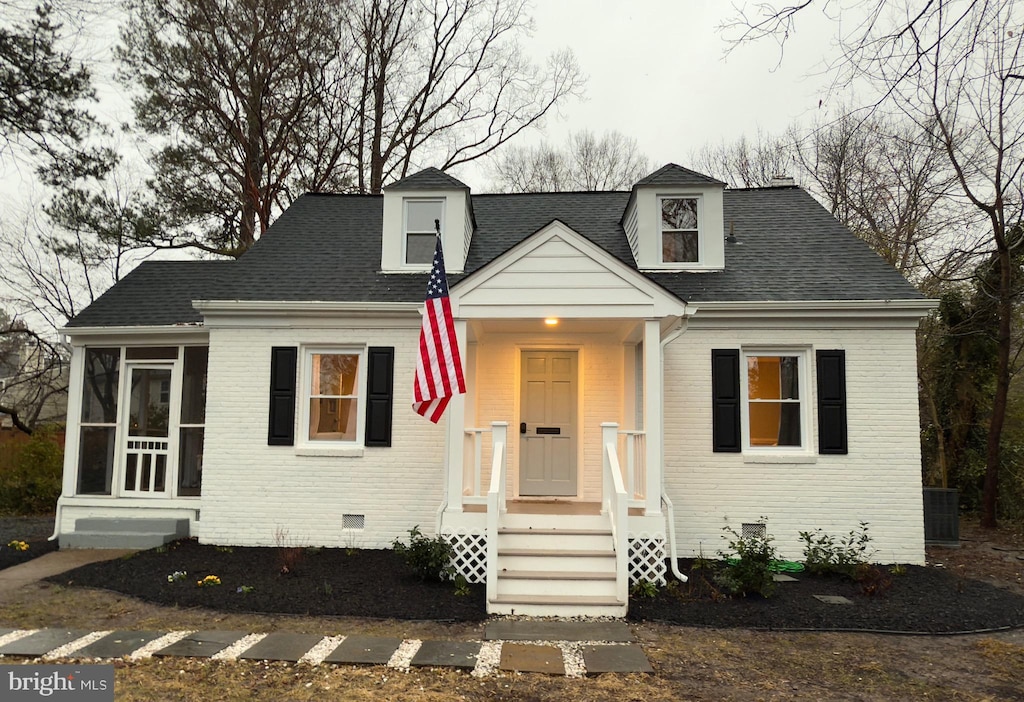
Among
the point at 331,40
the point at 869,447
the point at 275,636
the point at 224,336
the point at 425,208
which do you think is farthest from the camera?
the point at 331,40

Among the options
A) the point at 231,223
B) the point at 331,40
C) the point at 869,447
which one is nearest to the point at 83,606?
the point at 869,447

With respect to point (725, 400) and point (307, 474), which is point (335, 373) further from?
point (725, 400)

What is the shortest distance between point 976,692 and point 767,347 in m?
4.86

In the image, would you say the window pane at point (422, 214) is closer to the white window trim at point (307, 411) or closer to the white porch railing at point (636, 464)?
the white window trim at point (307, 411)

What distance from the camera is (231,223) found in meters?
17.0

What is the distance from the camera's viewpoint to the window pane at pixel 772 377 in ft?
28.3

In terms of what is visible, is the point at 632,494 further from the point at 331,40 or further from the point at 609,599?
the point at 331,40

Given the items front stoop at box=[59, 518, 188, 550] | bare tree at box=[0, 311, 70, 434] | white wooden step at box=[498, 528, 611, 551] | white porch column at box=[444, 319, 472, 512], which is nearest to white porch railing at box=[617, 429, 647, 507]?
white wooden step at box=[498, 528, 611, 551]

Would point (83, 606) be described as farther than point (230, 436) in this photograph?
No

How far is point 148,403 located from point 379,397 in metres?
3.87

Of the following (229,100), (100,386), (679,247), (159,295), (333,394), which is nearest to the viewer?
(333,394)

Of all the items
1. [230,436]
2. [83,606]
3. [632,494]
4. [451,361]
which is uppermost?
[451,361]

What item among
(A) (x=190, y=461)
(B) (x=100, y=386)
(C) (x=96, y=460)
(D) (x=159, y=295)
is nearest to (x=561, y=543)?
(A) (x=190, y=461)

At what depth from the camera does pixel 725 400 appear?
8.45 metres
